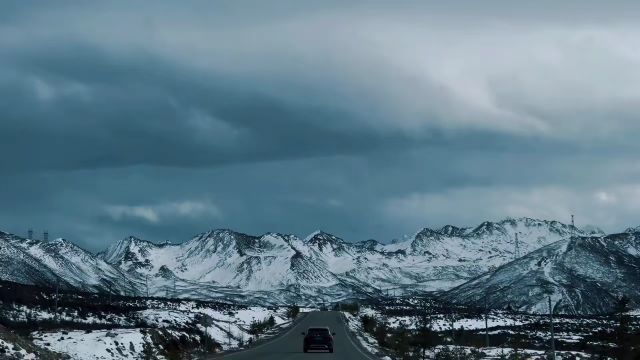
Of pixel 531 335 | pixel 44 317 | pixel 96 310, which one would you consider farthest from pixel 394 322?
pixel 44 317

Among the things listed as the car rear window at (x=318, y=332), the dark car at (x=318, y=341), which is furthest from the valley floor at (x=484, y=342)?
the car rear window at (x=318, y=332)

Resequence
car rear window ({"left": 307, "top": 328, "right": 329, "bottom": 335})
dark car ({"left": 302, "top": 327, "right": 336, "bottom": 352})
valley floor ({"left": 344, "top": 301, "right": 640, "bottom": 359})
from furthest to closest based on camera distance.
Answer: car rear window ({"left": 307, "top": 328, "right": 329, "bottom": 335}) < dark car ({"left": 302, "top": 327, "right": 336, "bottom": 352}) < valley floor ({"left": 344, "top": 301, "right": 640, "bottom": 359})

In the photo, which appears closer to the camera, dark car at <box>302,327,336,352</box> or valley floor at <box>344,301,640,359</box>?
valley floor at <box>344,301,640,359</box>

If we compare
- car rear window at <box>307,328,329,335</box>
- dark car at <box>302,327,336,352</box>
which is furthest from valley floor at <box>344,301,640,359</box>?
car rear window at <box>307,328,329,335</box>

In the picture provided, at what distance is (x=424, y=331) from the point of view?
56.4 meters

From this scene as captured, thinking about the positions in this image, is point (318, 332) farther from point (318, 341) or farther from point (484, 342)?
point (484, 342)

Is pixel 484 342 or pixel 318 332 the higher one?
pixel 484 342

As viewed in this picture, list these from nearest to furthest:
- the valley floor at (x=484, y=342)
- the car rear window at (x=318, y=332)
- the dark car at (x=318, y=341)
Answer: the valley floor at (x=484, y=342) → the dark car at (x=318, y=341) → the car rear window at (x=318, y=332)

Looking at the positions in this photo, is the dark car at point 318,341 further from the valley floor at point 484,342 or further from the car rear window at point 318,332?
the valley floor at point 484,342

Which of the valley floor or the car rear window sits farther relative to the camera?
the car rear window

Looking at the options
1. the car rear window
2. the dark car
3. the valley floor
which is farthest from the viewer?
the car rear window

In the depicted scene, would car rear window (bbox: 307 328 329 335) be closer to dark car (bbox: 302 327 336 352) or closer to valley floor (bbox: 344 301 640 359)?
dark car (bbox: 302 327 336 352)

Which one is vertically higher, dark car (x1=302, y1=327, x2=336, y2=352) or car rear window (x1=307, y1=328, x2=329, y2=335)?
car rear window (x1=307, y1=328, x2=329, y2=335)

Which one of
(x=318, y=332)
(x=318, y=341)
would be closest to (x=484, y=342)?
(x=318, y=332)
